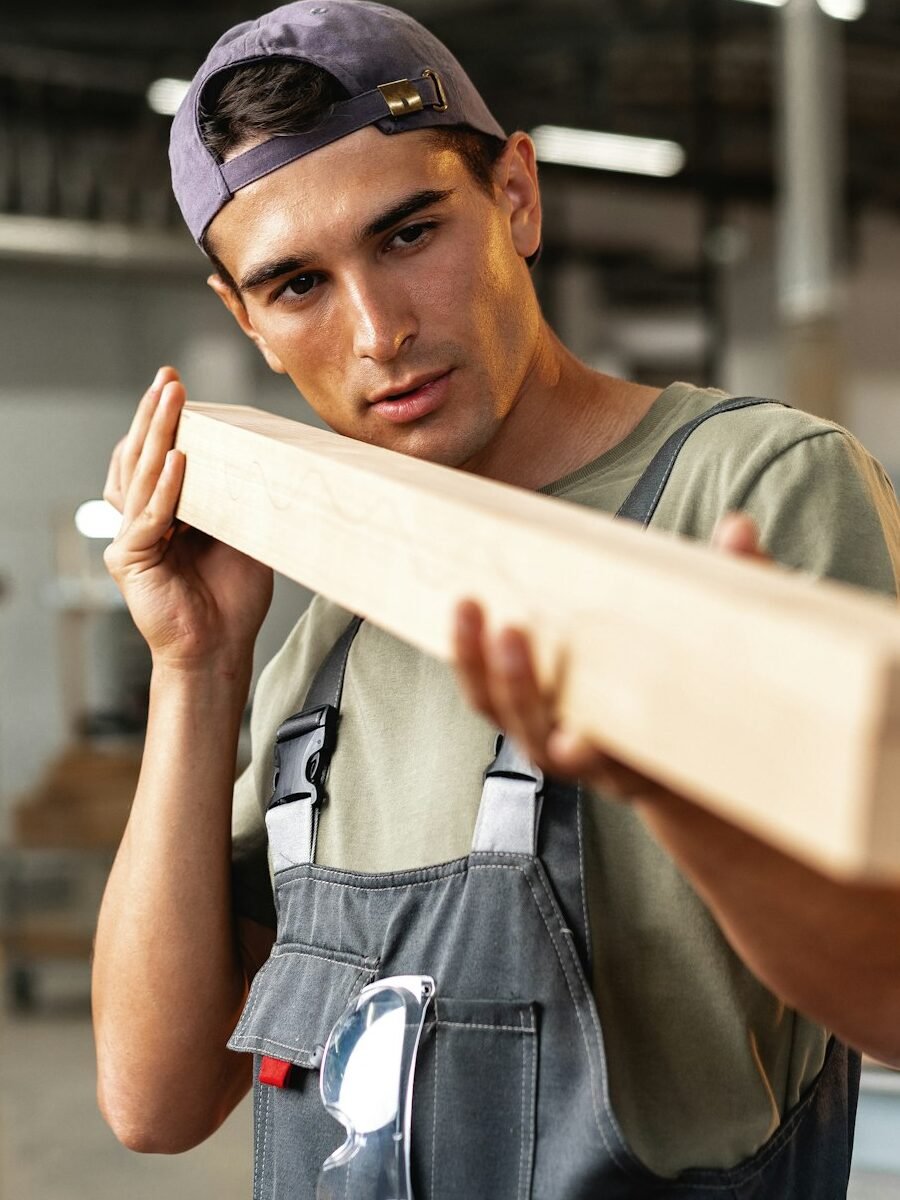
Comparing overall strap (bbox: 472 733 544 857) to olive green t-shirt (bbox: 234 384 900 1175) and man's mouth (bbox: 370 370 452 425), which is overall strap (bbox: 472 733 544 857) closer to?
olive green t-shirt (bbox: 234 384 900 1175)

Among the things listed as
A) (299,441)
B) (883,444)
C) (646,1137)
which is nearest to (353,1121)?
(646,1137)

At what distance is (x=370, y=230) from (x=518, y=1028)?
0.62 metres

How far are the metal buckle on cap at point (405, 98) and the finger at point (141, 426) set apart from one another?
12.6 inches

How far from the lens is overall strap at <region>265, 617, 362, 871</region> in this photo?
119 cm

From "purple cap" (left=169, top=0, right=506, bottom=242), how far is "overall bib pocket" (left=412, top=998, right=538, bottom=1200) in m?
0.68

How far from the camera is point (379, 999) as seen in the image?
42.1 inches

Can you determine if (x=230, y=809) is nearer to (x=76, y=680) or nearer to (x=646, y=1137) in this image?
(x=646, y=1137)

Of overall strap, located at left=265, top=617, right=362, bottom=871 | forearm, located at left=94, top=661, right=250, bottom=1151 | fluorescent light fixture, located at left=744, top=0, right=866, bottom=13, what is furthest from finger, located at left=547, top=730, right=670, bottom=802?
fluorescent light fixture, located at left=744, top=0, right=866, bottom=13

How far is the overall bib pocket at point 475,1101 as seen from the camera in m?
1.00

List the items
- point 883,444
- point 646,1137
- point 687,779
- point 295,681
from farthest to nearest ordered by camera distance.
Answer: point 883,444 < point 295,681 < point 646,1137 < point 687,779

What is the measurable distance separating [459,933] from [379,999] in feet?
0.30

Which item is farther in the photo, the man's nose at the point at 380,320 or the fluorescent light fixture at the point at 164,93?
the fluorescent light fixture at the point at 164,93

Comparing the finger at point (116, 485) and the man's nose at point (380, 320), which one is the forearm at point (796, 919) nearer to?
the man's nose at point (380, 320)

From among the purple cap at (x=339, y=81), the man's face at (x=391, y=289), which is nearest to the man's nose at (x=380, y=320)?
the man's face at (x=391, y=289)
